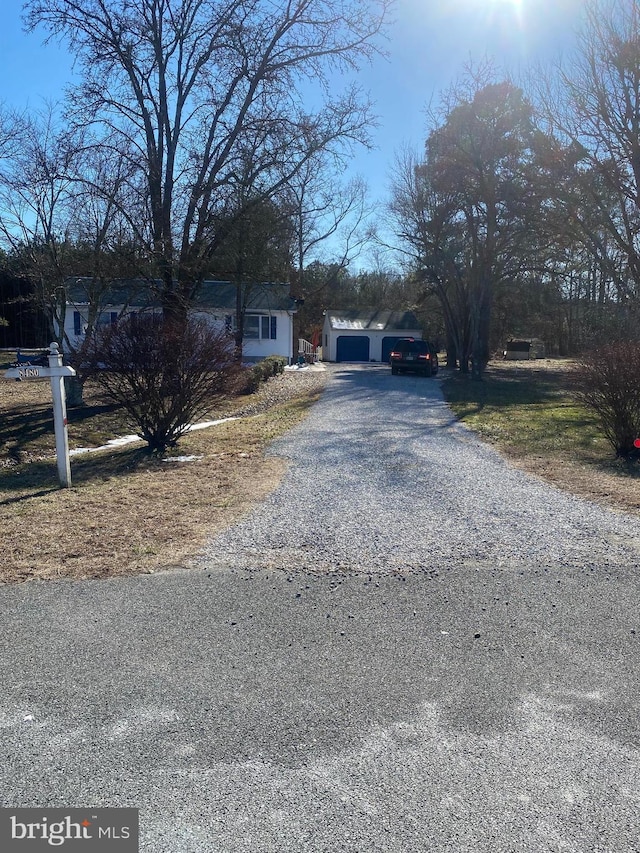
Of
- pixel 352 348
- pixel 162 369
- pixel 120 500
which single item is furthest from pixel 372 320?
pixel 120 500

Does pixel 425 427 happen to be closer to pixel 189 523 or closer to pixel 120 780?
pixel 189 523

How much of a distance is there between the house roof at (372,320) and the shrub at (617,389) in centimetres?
3672

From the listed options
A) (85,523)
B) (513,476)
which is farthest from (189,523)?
(513,476)

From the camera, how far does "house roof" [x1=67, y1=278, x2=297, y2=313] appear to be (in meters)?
15.1

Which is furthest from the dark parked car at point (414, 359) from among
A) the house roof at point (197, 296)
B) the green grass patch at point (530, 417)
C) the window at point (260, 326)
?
the window at point (260, 326)

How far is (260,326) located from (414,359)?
8876mm

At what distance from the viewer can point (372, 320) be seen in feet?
154

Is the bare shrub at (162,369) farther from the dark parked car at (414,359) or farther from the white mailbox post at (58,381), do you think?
the dark parked car at (414,359)

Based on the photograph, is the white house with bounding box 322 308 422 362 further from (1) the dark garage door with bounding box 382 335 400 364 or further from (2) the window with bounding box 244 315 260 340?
(2) the window with bounding box 244 315 260 340

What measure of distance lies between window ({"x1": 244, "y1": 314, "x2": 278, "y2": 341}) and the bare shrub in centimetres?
2263

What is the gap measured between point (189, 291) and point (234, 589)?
13.9m

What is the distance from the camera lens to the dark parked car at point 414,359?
2831 centimetres

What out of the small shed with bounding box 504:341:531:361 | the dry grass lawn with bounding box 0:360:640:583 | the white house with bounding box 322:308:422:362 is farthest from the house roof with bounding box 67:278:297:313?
the small shed with bounding box 504:341:531:361

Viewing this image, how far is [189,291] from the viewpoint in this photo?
16922mm
